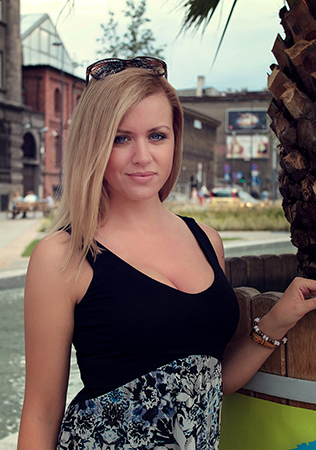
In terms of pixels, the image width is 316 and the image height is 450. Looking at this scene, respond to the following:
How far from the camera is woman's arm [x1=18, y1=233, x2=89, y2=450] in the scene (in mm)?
1473

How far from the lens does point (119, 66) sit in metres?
1.68

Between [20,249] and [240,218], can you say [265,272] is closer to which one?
[20,249]

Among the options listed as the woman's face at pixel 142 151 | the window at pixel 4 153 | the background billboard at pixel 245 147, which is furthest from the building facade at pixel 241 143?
the woman's face at pixel 142 151

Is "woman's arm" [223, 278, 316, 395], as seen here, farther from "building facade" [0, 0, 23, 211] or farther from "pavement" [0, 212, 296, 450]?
"building facade" [0, 0, 23, 211]

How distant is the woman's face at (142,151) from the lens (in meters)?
1.61

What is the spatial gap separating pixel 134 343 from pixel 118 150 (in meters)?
0.60

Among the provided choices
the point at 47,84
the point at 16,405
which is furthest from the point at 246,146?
the point at 16,405

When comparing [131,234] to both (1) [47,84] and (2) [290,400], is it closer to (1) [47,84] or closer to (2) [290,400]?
(2) [290,400]

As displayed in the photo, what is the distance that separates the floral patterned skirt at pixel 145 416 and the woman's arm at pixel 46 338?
7 cm

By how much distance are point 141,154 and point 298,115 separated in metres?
0.61

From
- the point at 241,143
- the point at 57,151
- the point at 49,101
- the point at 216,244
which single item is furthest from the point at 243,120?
the point at 216,244

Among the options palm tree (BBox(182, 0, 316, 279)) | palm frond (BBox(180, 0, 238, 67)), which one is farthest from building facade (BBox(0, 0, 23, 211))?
palm tree (BBox(182, 0, 316, 279))

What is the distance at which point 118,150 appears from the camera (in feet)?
5.28

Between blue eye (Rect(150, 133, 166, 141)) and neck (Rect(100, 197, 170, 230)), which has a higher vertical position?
blue eye (Rect(150, 133, 166, 141))
